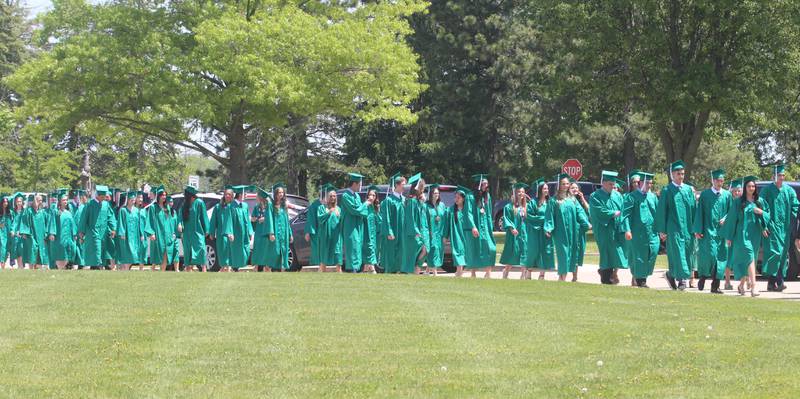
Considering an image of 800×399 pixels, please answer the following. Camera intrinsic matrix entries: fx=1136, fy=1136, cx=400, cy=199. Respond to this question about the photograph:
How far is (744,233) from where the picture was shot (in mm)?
15445

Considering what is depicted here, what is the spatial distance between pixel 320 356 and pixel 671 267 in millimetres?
8572

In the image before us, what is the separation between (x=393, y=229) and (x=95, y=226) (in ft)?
20.9

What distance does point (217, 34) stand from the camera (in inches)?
1202

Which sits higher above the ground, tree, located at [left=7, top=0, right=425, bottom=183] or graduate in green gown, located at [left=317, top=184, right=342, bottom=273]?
tree, located at [left=7, top=0, right=425, bottom=183]

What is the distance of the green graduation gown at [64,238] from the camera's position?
24.0 meters

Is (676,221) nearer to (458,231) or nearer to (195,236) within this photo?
(458,231)

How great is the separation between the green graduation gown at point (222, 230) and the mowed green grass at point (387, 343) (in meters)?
5.87

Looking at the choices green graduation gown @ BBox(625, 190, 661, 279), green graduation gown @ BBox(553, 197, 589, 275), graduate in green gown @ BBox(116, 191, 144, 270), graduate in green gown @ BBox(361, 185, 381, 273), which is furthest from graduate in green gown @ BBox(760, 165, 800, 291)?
graduate in green gown @ BBox(116, 191, 144, 270)

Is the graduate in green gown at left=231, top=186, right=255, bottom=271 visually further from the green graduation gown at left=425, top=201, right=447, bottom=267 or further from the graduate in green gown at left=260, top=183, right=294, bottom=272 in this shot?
the green graduation gown at left=425, top=201, right=447, bottom=267

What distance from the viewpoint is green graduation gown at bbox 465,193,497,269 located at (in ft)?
63.0

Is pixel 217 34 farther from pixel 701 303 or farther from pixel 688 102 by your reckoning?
pixel 701 303

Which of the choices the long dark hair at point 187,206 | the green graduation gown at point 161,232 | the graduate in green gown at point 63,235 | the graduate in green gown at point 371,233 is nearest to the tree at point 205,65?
the graduate in green gown at point 63,235

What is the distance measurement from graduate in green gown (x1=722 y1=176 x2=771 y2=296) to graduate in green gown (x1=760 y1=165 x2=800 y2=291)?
0.14m

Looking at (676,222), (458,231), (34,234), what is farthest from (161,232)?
(676,222)
